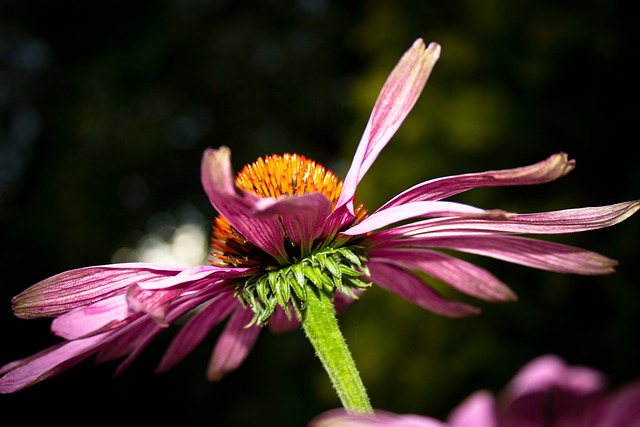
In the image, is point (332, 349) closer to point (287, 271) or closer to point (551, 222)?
point (287, 271)

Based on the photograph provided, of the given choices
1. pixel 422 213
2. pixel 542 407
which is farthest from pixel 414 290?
pixel 542 407

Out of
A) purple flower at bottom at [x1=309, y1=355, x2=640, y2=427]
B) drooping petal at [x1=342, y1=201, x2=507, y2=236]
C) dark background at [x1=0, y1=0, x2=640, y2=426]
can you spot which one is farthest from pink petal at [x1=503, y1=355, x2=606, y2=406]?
dark background at [x1=0, y1=0, x2=640, y2=426]

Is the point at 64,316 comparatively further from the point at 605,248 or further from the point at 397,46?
the point at 397,46

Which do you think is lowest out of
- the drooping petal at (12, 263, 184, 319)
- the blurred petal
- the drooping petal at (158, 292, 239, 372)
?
the blurred petal

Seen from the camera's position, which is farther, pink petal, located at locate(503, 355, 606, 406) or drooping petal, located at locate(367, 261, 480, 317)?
drooping petal, located at locate(367, 261, 480, 317)

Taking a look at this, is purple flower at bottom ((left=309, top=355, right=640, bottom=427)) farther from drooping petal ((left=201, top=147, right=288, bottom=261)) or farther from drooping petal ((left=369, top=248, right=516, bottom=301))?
drooping petal ((left=369, top=248, right=516, bottom=301))

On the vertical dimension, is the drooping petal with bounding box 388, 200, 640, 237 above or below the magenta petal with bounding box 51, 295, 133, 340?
below

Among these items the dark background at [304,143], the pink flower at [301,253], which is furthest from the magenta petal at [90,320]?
the dark background at [304,143]

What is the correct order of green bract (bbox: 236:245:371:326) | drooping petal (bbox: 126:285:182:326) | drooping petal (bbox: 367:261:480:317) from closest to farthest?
drooping petal (bbox: 126:285:182:326) → green bract (bbox: 236:245:371:326) → drooping petal (bbox: 367:261:480:317)
